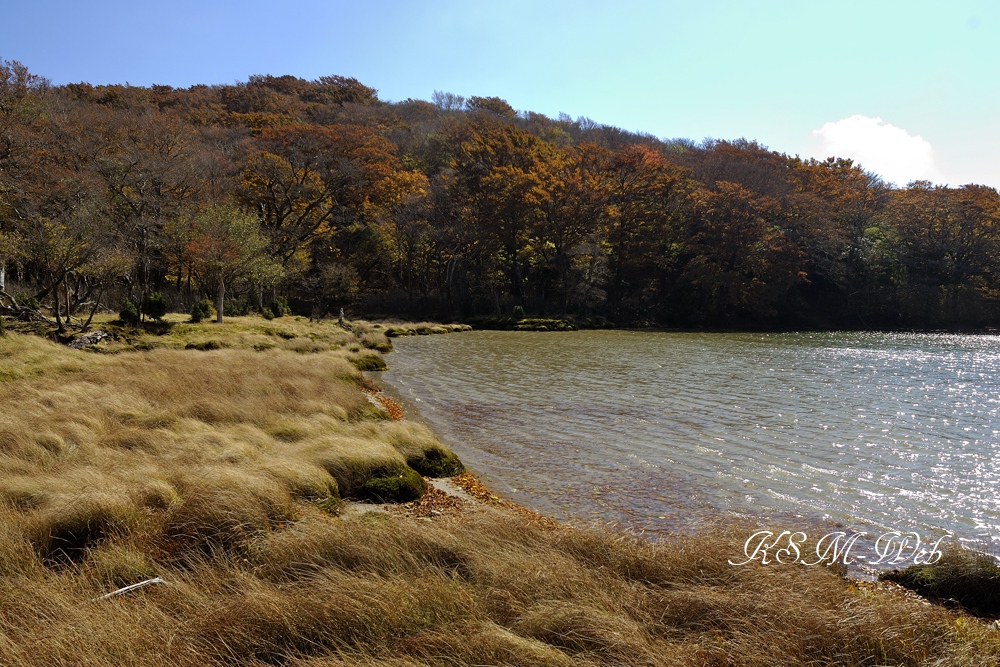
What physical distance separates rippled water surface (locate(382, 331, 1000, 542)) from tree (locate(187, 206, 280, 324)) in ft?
41.0

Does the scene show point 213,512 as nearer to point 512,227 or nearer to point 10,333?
point 10,333

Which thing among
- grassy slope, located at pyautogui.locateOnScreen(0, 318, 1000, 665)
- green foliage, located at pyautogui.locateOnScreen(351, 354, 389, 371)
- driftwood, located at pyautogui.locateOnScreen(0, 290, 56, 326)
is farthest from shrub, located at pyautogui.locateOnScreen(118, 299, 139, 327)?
grassy slope, located at pyautogui.locateOnScreen(0, 318, 1000, 665)

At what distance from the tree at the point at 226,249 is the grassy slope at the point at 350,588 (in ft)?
77.3

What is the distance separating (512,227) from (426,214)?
26.6ft

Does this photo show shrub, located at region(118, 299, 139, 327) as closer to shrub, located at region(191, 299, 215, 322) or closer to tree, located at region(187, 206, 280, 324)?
shrub, located at region(191, 299, 215, 322)

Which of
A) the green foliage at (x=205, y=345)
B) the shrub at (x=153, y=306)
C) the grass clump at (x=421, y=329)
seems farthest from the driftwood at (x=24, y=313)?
the grass clump at (x=421, y=329)

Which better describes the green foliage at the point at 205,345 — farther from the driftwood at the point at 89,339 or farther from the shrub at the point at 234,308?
the shrub at the point at 234,308

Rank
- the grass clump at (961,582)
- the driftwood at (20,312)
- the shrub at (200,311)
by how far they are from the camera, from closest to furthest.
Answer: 1. the grass clump at (961,582)
2. the driftwood at (20,312)
3. the shrub at (200,311)

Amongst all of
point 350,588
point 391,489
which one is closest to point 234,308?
point 391,489

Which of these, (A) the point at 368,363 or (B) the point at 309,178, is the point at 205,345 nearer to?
(A) the point at 368,363

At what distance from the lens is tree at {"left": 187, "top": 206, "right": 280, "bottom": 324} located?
28922 millimetres

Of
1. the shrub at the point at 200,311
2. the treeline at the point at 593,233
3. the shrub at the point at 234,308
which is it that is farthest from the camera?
the treeline at the point at 593,233

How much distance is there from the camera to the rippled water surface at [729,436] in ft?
25.3

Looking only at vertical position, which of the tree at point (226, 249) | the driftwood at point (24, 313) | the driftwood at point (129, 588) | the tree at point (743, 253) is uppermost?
the tree at point (743, 253)
